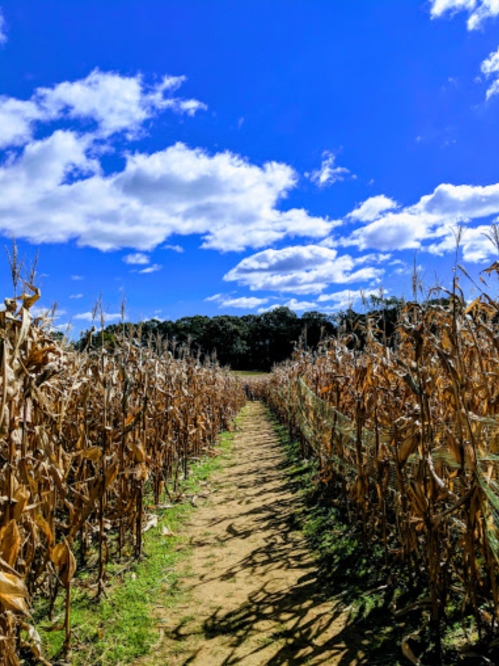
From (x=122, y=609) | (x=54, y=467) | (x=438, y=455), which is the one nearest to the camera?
(x=54, y=467)

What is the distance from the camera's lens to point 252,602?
360 cm

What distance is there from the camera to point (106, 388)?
3.54 m

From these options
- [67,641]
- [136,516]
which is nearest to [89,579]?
[136,516]

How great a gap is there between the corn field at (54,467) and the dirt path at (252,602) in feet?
2.57

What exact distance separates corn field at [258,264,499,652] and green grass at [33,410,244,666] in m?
2.07

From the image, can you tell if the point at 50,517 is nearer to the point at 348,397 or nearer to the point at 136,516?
the point at 136,516

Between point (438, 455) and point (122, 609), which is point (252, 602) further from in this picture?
point (438, 455)

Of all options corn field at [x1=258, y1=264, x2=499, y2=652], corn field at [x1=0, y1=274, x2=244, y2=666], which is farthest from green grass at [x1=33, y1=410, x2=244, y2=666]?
corn field at [x1=258, y1=264, x2=499, y2=652]

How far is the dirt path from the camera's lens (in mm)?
2918

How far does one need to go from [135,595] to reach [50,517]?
1471 mm

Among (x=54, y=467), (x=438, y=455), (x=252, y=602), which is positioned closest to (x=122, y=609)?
(x=252, y=602)

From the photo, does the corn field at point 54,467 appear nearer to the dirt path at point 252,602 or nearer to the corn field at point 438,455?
the dirt path at point 252,602

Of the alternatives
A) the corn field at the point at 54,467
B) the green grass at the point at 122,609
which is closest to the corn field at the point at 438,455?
the green grass at the point at 122,609

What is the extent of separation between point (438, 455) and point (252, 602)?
2081mm
